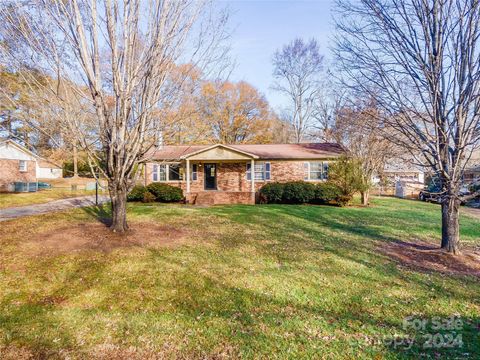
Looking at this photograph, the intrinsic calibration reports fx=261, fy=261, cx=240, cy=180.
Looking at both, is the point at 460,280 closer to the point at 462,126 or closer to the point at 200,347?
the point at 462,126

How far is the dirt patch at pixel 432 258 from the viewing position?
5398 millimetres

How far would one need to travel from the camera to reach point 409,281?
4785mm

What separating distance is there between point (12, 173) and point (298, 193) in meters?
23.0

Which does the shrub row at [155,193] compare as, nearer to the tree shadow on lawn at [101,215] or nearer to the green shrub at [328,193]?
the tree shadow on lawn at [101,215]

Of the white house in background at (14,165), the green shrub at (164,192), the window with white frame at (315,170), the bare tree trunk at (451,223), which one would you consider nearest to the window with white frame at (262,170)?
the window with white frame at (315,170)

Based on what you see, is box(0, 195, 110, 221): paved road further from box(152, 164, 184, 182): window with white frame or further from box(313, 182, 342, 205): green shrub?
box(313, 182, 342, 205): green shrub

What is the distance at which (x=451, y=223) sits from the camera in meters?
6.08

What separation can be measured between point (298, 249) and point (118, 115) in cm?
552

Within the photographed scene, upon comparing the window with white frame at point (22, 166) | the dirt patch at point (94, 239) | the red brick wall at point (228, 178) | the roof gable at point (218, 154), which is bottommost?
the dirt patch at point (94, 239)

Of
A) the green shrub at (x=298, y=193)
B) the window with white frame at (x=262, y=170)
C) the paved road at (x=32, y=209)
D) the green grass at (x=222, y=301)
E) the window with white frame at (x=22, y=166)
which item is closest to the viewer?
the green grass at (x=222, y=301)

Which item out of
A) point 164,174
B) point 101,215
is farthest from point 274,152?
point 101,215

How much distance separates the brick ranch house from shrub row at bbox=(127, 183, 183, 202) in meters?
0.89

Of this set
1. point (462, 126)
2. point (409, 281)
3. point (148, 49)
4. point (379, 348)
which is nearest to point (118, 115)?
point (148, 49)

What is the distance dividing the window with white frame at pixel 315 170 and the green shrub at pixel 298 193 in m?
2.22
